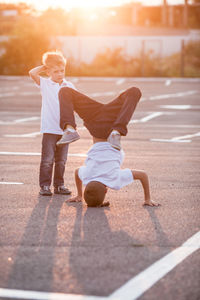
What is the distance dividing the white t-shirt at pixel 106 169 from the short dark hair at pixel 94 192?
0.06m

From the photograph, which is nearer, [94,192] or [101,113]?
[94,192]

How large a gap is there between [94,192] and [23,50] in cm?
3779

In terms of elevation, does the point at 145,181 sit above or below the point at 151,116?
above

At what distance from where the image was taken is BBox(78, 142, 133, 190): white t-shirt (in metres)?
6.93

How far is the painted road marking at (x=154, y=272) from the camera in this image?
4336 millimetres

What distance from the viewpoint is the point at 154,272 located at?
188 inches

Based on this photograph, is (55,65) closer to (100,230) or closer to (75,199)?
(75,199)

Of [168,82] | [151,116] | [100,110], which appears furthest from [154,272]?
[168,82]

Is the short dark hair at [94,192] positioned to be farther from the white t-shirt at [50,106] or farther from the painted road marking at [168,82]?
the painted road marking at [168,82]

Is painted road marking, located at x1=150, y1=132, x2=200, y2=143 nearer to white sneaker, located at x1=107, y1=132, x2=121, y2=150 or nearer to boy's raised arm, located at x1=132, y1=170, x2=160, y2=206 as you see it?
boy's raised arm, located at x1=132, y1=170, x2=160, y2=206

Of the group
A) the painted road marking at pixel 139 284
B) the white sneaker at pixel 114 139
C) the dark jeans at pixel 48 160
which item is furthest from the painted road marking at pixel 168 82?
the painted road marking at pixel 139 284

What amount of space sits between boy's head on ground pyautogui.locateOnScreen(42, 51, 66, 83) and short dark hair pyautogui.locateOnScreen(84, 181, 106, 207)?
1.49 meters

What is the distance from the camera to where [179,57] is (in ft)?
144

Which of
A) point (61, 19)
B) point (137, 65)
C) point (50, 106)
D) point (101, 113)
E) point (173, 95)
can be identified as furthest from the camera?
point (61, 19)
